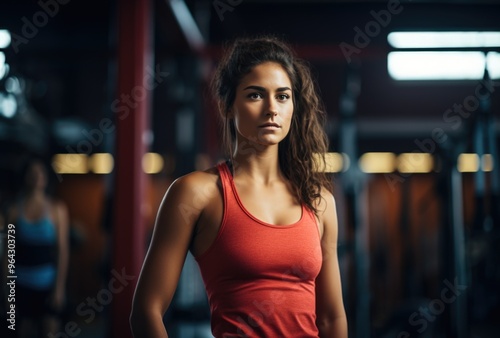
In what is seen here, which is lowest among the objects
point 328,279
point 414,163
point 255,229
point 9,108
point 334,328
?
point 334,328

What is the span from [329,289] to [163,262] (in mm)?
425

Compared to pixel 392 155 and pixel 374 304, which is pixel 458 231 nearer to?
pixel 374 304

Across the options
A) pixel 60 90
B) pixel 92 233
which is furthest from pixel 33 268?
pixel 92 233

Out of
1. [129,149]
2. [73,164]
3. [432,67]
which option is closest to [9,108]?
[129,149]

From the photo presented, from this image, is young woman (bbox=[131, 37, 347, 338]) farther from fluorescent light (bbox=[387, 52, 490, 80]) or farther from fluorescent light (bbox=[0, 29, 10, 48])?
fluorescent light (bbox=[387, 52, 490, 80])

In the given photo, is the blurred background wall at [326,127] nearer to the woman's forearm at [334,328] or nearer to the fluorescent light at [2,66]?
the fluorescent light at [2,66]

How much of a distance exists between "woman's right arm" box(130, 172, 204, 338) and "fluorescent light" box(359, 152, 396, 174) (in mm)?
7417

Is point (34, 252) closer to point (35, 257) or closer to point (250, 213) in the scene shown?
point (35, 257)

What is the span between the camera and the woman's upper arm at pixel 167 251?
114cm

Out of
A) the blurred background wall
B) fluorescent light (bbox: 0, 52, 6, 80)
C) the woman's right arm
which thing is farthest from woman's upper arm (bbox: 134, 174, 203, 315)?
fluorescent light (bbox: 0, 52, 6, 80)

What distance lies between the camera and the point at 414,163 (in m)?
8.38

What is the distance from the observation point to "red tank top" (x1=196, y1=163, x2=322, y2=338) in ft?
3.68

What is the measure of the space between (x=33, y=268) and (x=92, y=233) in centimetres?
564

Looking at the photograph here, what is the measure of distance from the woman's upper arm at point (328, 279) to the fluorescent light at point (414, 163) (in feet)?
23.8
